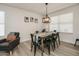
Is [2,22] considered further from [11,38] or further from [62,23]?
[62,23]

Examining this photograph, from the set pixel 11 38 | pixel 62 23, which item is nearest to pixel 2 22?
pixel 11 38

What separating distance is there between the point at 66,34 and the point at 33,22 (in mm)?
1954

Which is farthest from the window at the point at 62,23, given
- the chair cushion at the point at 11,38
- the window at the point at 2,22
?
the window at the point at 2,22

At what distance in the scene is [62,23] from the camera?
4195 mm

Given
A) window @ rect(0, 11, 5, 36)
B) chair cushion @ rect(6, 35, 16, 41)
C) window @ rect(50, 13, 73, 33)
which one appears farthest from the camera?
window @ rect(50, 13, 73, 33)

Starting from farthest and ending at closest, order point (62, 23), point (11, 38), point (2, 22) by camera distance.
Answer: point (62, 23)
point (11, 38)
point (2, 22)

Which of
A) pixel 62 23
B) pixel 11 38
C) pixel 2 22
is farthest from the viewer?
pixel 62 23

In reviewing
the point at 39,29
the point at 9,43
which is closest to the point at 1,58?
the point at 9,43

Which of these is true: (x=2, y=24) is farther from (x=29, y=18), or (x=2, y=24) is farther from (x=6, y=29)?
(x=29, y=18)

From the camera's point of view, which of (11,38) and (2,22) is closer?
(2,22)

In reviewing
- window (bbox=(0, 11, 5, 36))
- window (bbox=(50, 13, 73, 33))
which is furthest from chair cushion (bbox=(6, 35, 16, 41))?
window (bbox=(50, 13, 73, 33))

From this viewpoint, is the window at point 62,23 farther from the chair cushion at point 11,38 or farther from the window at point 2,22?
the window at point 2,22

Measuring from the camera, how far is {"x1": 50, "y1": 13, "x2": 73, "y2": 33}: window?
13.7 ft

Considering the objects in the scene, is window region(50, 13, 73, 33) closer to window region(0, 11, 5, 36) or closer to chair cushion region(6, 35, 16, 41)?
chair cushion region(6, 35, 16, 41)
